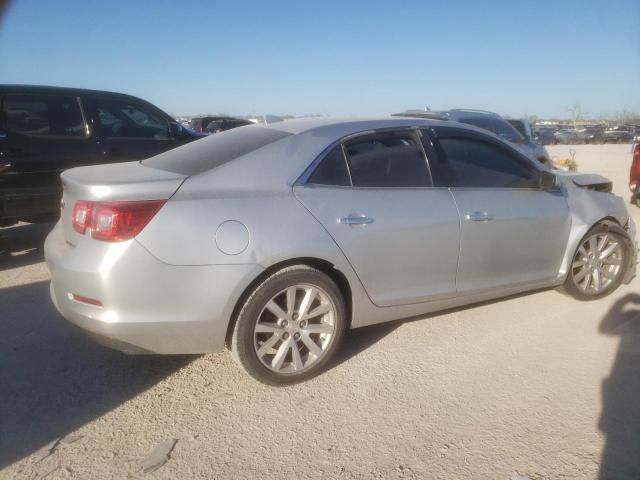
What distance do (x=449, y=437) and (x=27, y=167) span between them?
487cm

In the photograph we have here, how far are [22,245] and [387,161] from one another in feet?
16.2

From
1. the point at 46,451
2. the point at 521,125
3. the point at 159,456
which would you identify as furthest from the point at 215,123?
the point at 159,456

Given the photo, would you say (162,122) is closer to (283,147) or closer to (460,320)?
(283,147)

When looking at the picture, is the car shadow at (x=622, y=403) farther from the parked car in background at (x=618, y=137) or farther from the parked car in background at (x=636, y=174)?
the parked car in background at (x=618, y=137)

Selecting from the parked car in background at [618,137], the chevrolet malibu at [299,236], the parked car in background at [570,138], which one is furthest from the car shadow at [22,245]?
the parked car in background at [618,137]

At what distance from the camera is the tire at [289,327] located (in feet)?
9.25

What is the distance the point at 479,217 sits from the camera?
11.4ft

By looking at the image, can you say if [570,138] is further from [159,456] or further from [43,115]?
[159,456]

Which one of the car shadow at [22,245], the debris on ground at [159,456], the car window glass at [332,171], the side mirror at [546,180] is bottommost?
the debris on ground at [159,456]

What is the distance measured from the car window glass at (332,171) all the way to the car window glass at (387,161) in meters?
0.06

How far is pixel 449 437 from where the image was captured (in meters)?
2.55

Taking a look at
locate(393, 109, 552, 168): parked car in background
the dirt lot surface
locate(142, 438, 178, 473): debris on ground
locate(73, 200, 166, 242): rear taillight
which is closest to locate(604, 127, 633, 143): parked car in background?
locate(393, 109, 552, 168): parked car in background

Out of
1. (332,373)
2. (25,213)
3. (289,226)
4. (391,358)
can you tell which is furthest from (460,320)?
(25,213)

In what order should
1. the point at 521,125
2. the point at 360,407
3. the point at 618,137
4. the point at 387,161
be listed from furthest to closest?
the point at 618,137
the point at 521,125
the point at 387,161
the point at 360,407
